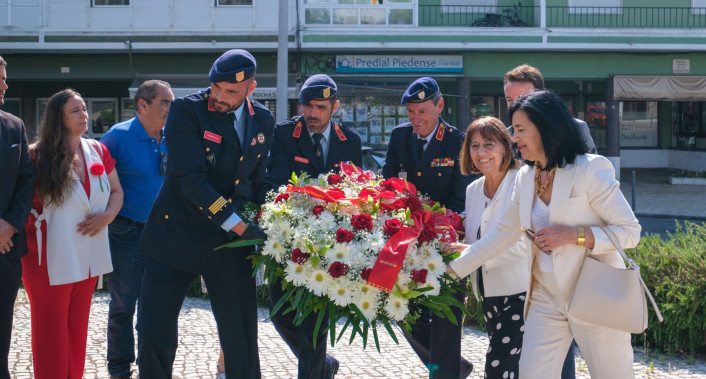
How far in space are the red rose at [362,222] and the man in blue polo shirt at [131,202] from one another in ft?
7.33

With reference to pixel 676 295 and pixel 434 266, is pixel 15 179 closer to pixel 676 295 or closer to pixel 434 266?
pixel 434 266

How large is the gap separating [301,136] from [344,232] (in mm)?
1392

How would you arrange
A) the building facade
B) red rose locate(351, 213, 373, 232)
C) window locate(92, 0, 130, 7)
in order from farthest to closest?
1. window locate(92, 0, 130, 7)
2. the building facade
3. red rose locate(351, 213, 373, 232)

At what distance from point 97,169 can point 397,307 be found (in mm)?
2435

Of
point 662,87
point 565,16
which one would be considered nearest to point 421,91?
point 565,16

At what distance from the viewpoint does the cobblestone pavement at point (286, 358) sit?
5816 mm

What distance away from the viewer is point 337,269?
12.7ft

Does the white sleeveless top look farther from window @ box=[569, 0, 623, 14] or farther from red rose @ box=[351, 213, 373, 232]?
window @ box=[569, 0, 623, 14]

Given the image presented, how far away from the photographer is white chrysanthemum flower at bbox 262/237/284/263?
4.06 metres

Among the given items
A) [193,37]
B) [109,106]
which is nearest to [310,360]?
[193,37]

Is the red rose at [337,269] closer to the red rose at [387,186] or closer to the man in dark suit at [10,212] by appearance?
the red rose at [387,186]

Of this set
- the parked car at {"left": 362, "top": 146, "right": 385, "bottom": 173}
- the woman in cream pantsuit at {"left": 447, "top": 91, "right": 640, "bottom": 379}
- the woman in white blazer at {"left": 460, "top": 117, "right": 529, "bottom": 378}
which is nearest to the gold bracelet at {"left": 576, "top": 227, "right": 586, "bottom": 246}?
the woman in cream pantsuit at {"left": 447, "top": 91, "right": 640, "bottom": 379}

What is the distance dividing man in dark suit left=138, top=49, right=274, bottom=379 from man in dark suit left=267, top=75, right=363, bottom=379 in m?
0.45

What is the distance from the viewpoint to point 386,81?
2480 cm
